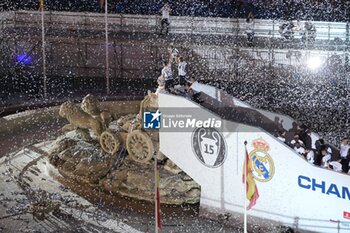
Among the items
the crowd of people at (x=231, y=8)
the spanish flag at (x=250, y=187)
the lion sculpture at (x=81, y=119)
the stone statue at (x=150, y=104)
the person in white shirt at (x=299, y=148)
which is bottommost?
the spanish flag at (x=250, y=187)

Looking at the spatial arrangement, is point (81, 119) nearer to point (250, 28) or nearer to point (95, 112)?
point (95, 112)

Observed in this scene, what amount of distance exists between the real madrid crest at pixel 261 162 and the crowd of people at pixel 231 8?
1953 centimetres

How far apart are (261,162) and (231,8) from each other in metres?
21.0

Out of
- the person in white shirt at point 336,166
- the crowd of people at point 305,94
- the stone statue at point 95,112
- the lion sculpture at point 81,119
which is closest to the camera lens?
the person in white shirt at point 336,166

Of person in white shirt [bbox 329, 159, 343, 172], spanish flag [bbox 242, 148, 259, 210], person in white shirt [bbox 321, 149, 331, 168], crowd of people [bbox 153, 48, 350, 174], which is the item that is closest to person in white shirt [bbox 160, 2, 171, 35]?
crowd of people [bbox 153, 48, 350, 174]

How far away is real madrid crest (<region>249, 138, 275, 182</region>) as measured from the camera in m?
12.9

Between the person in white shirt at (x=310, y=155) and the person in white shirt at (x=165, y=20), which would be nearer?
the person in white shirt at (x=310, y=155)

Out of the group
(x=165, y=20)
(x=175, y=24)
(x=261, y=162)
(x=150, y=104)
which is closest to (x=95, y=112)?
(x=150, y=104)

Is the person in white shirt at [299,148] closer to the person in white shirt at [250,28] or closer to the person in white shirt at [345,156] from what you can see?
the person in white shirt at [345,156]

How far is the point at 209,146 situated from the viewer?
13.9 meters

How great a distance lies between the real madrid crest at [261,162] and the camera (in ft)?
42.2

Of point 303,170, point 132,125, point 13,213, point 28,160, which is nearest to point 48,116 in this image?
point 28,160

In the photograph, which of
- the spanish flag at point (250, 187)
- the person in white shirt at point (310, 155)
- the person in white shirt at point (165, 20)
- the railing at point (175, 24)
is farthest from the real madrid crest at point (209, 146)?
the person in white shirt at point (165, 20)

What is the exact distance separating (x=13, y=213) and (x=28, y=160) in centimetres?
424
